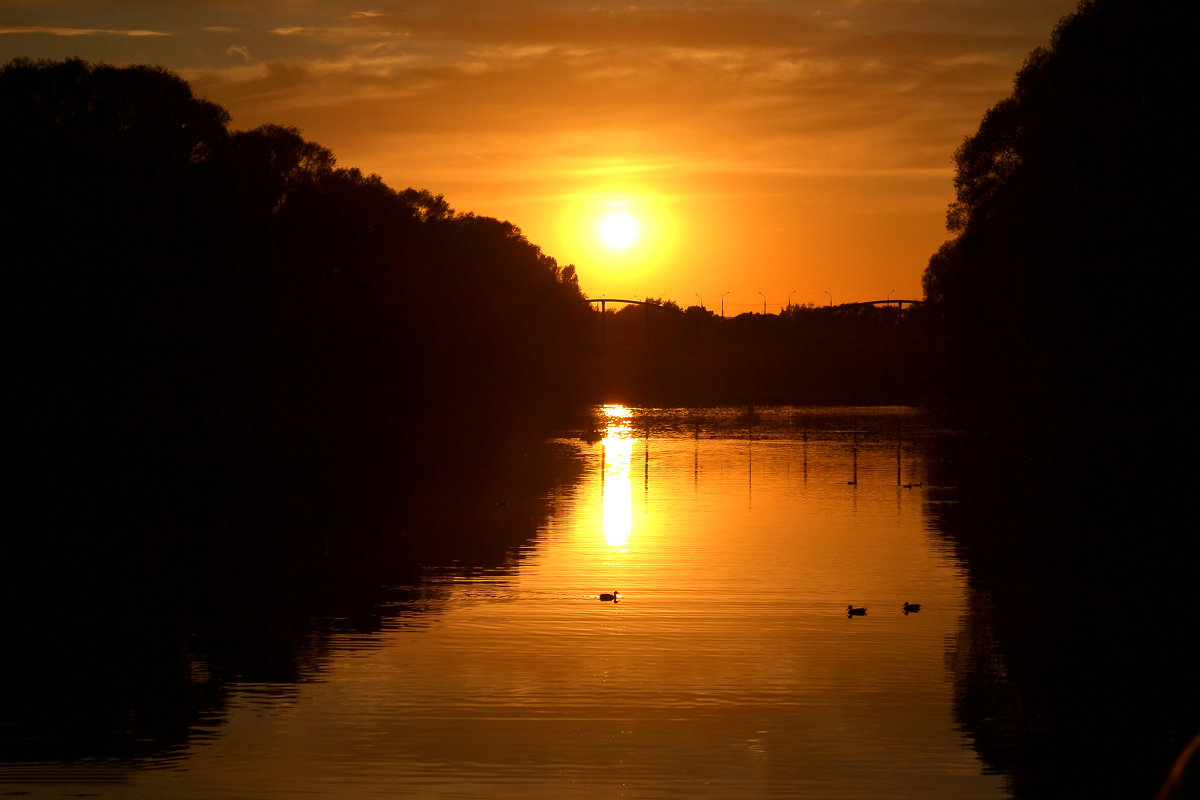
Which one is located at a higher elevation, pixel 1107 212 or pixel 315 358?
pixel 1107 212

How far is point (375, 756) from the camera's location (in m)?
13.9

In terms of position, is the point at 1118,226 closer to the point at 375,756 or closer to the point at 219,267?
the point at 219,267

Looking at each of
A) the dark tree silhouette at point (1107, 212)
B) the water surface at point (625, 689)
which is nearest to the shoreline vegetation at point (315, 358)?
the dark tree silhouette at point (1107, 212)

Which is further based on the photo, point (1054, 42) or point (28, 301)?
point (1054, 42)

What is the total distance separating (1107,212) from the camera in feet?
135

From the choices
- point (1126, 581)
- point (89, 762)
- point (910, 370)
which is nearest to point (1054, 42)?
point (1126, 581)

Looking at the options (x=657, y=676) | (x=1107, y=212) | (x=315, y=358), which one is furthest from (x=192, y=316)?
(x=657, y=676)

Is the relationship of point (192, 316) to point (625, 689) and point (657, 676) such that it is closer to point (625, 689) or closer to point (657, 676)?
point (657, 676)

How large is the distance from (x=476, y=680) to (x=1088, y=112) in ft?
103

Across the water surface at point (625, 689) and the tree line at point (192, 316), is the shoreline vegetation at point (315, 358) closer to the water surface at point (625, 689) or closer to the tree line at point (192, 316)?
the tree line at point (192, 316)

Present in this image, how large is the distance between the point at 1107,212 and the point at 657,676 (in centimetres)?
2827

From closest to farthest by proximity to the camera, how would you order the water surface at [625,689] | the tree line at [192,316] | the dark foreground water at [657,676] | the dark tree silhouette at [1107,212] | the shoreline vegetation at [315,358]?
the water surface at [625,689], the dark foreground water at [657,676], the shoreline vegetation at [315,358], the tree line at [192,316], the dark tree silhouette at [1107,212]

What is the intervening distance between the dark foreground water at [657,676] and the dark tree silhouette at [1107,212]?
1099cm

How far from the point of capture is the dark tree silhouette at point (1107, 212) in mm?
40469
